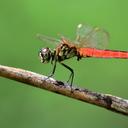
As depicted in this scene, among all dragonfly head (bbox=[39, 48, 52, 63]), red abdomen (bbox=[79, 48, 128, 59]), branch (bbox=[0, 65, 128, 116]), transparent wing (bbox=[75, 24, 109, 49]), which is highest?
transparent wing (bbox=[75, 24, 109, 49])

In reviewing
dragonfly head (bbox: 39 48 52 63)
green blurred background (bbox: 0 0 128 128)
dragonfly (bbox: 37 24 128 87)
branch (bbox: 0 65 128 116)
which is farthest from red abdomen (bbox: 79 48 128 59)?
green blurred background (bbox: 0 0 128 128)

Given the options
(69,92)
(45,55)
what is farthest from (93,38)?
(69,92)

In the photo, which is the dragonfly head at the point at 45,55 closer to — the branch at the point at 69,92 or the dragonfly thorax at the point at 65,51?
the dragonfly thorax at the point at 65,51

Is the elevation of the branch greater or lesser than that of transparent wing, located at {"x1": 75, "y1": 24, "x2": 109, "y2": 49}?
lesser

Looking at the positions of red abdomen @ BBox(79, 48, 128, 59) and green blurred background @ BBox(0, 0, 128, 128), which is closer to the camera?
red abdomen @ BBox(79, 48, 128, 59)

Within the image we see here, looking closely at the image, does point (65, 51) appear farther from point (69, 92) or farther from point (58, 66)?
point (58, 66)

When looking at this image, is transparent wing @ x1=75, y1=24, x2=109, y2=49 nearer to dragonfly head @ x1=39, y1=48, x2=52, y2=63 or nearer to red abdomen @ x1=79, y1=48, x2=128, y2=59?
red abdomen @ x1=79, y1=48, x2=128, y2=59

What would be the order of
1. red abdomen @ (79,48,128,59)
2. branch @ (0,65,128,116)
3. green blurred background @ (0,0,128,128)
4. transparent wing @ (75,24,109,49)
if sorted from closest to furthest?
branch @ (0,65,128,116), red abdomen @ (79,48,128,59), transparent wing @ (75,24,109,49), green blurred background @ (0,0,128,128)

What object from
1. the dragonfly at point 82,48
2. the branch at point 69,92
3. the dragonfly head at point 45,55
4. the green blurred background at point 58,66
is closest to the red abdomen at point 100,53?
the dragonfly at point 82,48
